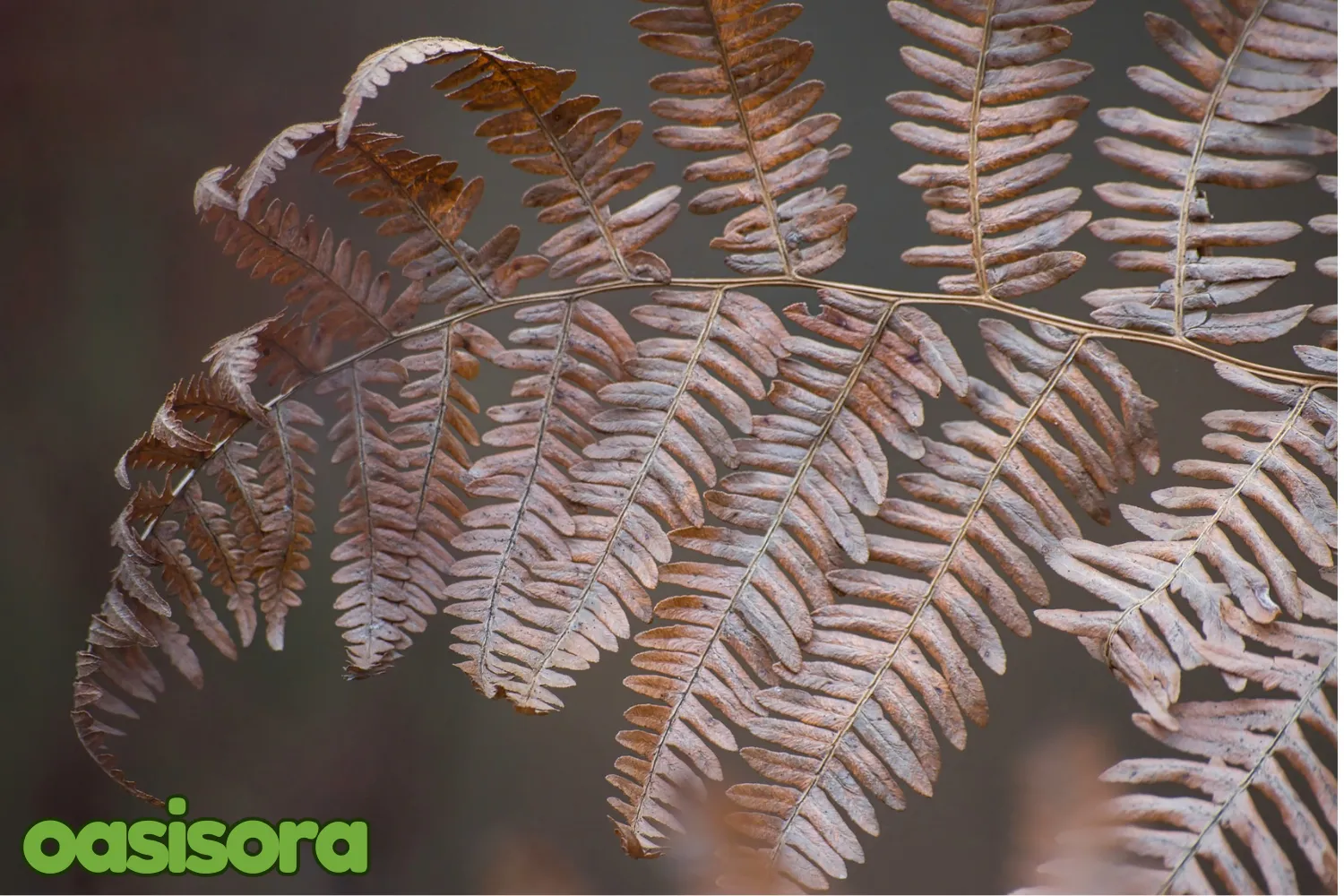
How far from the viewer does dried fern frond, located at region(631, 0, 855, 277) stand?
0.74 m

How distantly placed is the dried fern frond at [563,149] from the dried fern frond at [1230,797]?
59 centimetres

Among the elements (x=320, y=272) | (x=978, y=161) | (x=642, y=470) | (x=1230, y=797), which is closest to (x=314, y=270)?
(x=320, y=272)

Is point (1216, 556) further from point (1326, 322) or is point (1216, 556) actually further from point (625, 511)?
point (625, 511)

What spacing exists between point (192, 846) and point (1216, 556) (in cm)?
133

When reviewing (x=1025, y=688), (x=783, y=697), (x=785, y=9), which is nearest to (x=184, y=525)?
(x=783, y=697)

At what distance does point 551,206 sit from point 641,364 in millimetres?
173

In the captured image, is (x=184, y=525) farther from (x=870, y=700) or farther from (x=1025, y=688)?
(x=1025, y=688)

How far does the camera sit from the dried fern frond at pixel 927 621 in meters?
0.76

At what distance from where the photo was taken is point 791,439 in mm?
792

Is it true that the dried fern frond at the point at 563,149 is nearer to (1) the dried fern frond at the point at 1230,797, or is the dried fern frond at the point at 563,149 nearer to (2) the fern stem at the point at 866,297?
(2) the fern stem at the point at 866,297

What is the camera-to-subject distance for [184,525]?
85 centimetres

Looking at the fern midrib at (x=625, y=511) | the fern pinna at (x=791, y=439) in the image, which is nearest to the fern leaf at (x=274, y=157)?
the fern pinna at (x=791, y=439)

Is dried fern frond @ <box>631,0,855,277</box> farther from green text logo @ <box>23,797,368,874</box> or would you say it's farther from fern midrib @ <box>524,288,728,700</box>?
green text logo @ <box>23,797,368,874</box>

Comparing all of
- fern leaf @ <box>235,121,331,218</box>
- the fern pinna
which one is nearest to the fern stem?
the fern pinna
